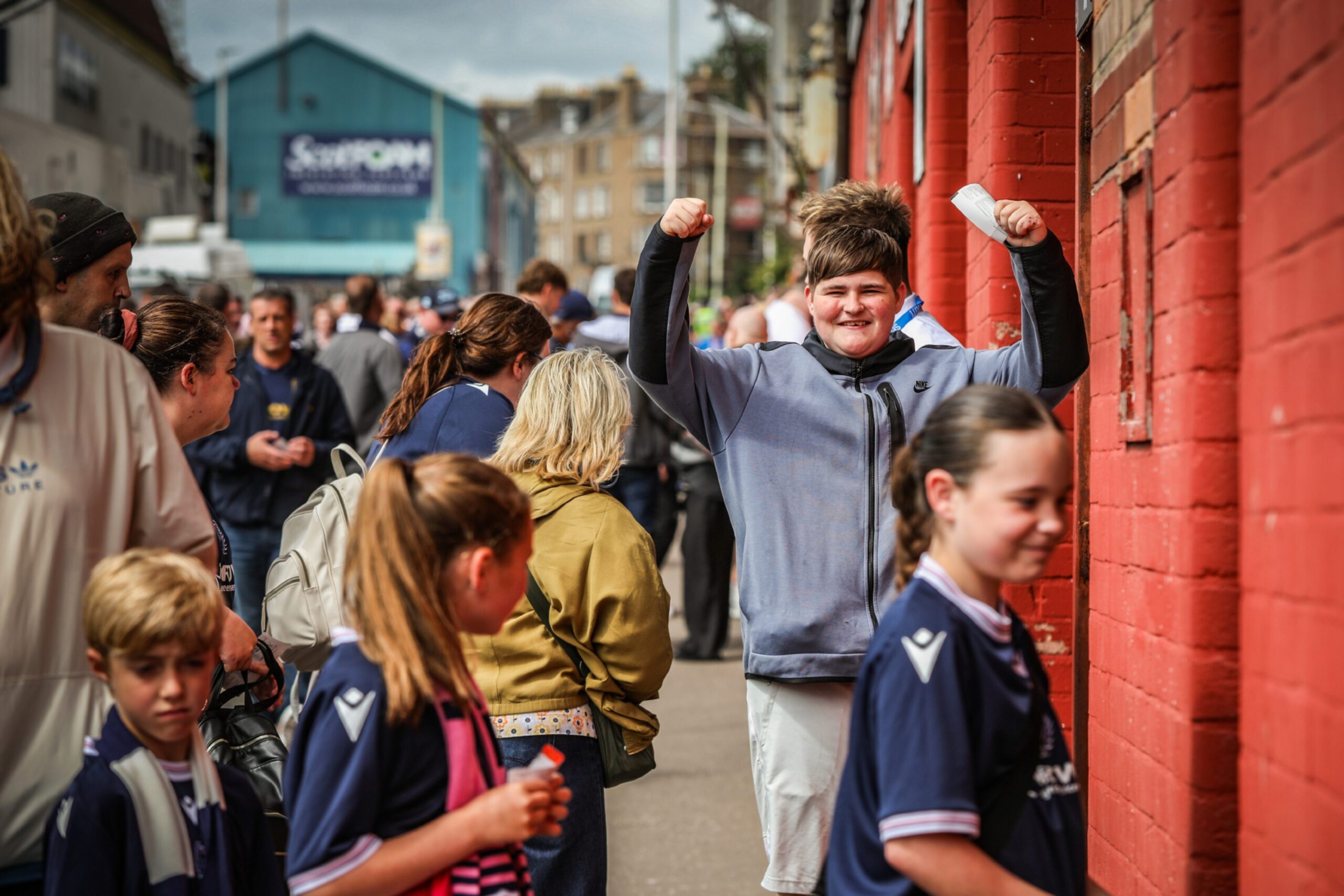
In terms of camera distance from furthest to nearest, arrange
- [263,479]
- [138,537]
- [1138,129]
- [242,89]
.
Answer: [242,89], [263,479], [1138,129], [138,537]

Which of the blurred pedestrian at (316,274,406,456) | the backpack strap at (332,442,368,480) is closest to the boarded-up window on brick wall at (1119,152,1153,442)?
the backpack strap at (332,442,368,480)

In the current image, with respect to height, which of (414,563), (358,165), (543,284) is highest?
(358,165)

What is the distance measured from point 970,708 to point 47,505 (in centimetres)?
154

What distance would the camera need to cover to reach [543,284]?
8.40 meters

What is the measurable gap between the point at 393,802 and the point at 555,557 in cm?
139

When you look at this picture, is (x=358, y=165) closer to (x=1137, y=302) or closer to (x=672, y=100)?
(x=672, y=100)

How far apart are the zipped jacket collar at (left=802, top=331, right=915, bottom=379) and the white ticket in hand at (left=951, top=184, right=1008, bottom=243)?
34 cm

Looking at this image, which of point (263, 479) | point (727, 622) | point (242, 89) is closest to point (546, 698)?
point (263, 479)

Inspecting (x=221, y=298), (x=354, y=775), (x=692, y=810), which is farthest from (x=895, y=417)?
(x=221, y=298)

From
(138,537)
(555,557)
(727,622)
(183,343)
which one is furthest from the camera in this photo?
(727,622)

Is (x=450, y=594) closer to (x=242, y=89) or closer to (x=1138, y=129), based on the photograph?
(x=1138, y=129)

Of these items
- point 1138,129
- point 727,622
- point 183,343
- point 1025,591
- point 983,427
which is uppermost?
point 1138,129

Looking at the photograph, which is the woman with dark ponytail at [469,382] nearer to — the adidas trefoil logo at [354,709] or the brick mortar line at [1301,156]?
the adidas trefoil logo at [354,709]

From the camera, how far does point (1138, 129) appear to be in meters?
3.25
